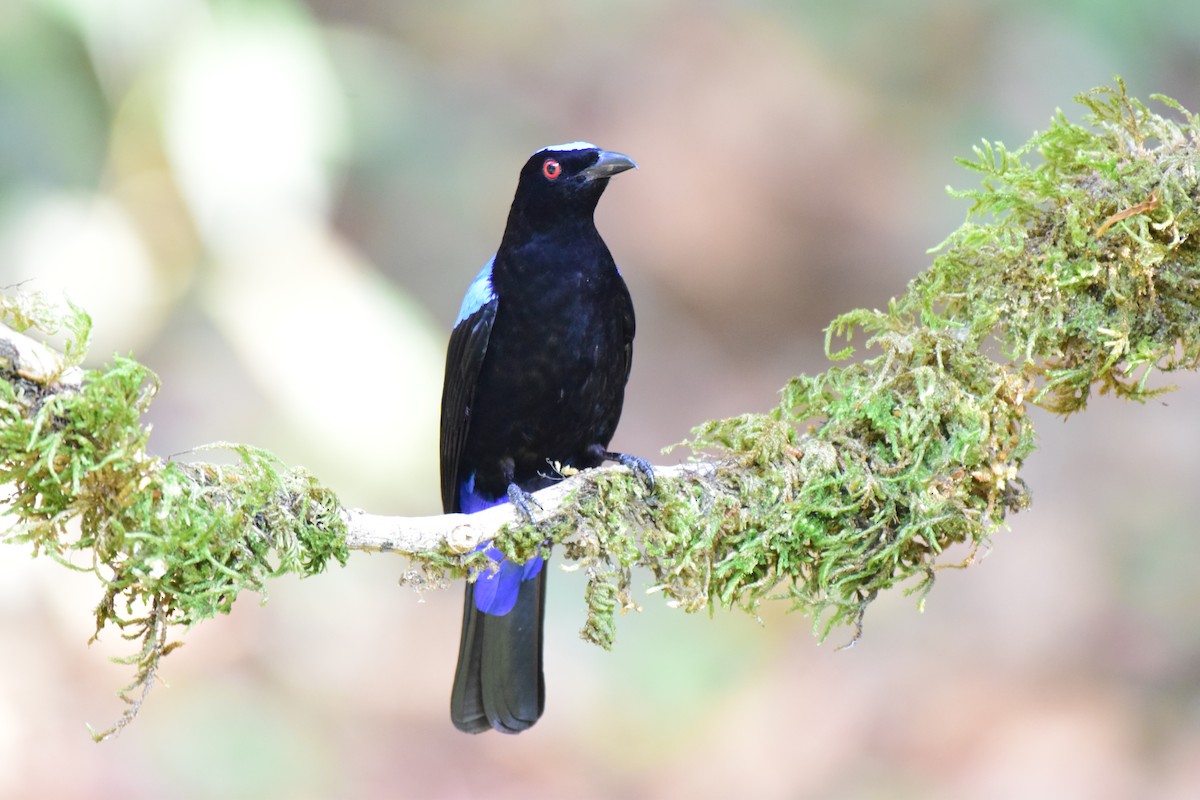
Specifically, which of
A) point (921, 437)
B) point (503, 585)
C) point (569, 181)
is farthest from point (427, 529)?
point (569, 181)

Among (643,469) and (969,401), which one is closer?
(969,401)

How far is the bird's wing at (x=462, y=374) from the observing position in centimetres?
386

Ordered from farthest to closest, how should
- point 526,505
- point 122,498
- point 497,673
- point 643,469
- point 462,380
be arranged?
point 462,380 → point 497,673 → point 643,469 → point 526,505 → point 122,498

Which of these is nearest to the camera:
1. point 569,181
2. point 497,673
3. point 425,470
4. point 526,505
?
point 526,505

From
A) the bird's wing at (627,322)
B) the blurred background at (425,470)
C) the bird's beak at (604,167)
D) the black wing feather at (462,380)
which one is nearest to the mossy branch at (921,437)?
the black wing feather at (462,380)

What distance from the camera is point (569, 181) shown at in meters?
4.03

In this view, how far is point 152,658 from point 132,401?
21.0 inches

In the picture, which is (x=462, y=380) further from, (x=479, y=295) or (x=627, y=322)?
(x=627, y=322)

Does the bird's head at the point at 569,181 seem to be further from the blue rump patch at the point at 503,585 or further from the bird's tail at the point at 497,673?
the bird's tail at the point at 497,673

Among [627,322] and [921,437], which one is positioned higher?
[627,322]

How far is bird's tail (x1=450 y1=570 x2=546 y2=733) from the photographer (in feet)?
Answer: 12.2

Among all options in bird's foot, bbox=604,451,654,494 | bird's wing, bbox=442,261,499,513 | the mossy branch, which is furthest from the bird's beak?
the mossy branch

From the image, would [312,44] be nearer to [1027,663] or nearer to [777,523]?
[777,523]

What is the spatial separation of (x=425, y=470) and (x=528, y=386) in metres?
2.60
